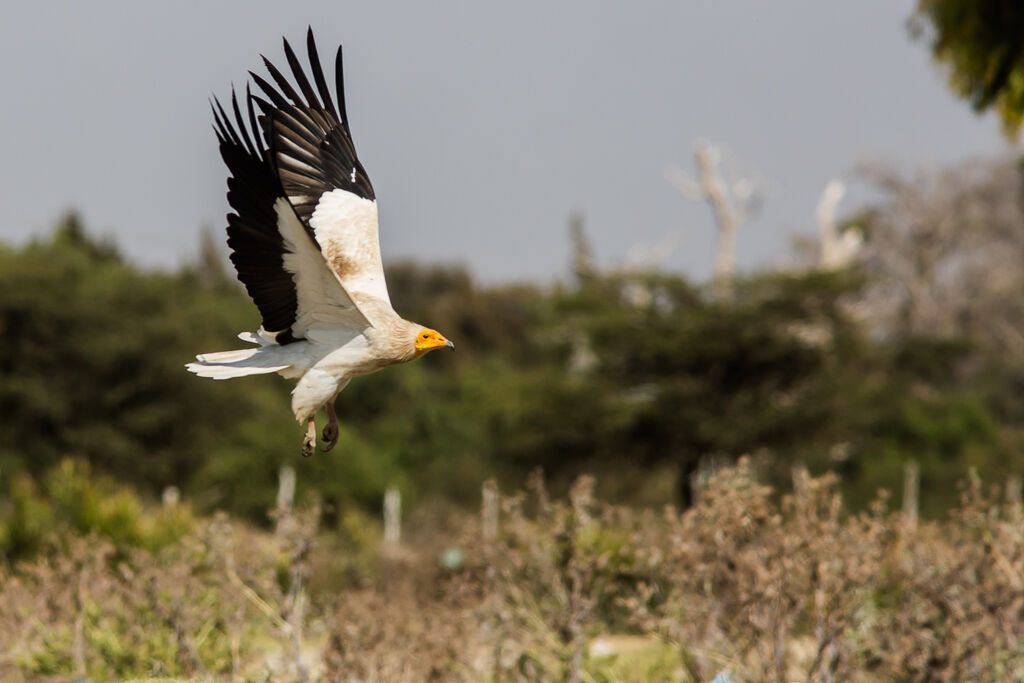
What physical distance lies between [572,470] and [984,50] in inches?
611

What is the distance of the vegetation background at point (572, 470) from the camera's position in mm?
6234

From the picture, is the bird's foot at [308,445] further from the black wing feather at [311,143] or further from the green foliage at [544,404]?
the green foliage at [544,404]

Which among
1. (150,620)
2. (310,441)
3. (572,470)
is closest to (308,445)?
(310,441)

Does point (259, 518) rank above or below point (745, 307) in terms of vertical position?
below

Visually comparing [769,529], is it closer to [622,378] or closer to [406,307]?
[622,378]

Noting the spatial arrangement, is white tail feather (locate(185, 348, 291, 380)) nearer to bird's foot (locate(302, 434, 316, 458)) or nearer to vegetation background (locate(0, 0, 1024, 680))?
bird's foot (locate(302, 434, 316, 458))

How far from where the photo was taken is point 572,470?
24656mm

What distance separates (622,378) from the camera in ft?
79.5

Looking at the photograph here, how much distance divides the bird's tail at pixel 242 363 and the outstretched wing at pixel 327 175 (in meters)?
0.41

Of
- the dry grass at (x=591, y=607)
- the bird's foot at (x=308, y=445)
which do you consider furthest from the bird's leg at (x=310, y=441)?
the dry grass at (x=591, y=607)

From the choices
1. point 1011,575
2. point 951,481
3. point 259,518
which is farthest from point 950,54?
point 259,518

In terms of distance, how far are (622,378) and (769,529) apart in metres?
17.9

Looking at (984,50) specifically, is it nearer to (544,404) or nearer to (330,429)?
(330,429)

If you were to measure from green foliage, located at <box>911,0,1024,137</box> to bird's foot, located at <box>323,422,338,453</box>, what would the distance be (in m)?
6.66
